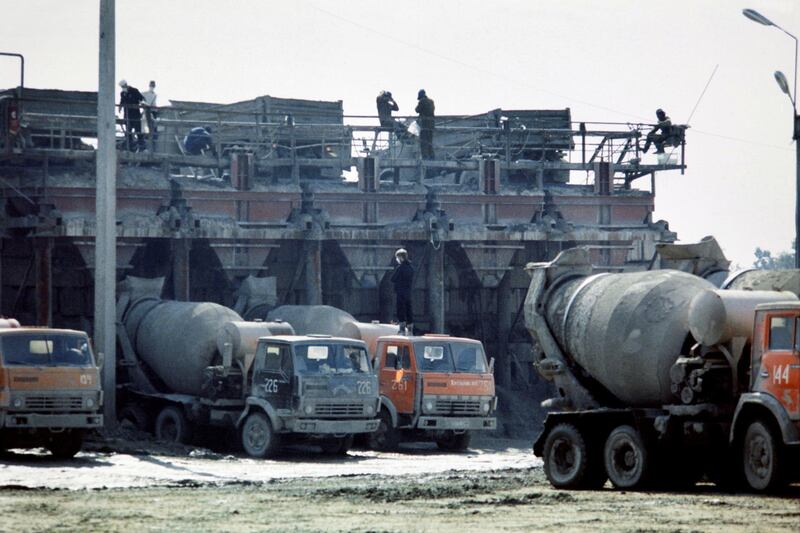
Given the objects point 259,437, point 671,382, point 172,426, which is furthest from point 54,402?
point 671,382

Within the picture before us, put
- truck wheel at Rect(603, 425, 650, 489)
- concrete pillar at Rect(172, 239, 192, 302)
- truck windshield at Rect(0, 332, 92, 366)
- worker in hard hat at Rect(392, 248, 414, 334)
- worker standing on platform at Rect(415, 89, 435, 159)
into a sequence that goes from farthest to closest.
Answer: worker standing on platform at Rect(415, 89, 435, 159)
concrete pillar at Rect(172, 239, 192, 302)
worker in hard hat at Rect(392, 248, 414, 334)
truck windshield at Rect(0, 332, 92, 366)
truck wheel at Rect(603, 425, 650, 489)

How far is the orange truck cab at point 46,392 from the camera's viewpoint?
23.5 metres

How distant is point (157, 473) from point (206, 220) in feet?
46.6

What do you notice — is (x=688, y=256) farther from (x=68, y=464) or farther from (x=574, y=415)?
(x=68, y=464)

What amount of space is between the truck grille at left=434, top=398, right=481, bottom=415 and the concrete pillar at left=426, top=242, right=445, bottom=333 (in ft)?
32.1

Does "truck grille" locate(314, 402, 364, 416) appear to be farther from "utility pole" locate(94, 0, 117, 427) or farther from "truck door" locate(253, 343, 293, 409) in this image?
"utility pole" locate(94, 0, 117, 427)

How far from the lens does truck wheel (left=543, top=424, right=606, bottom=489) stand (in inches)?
762

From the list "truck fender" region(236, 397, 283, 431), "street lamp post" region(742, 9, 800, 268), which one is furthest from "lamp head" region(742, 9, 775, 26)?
"truck fender" region(236, 397, 283, 431)

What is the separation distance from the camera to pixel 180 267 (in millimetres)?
35312

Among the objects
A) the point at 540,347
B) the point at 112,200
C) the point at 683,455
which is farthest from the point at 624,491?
the point at 112,200

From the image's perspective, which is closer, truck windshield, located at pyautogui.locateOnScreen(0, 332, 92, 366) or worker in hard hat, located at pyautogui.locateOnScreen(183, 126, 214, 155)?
truck windshield, located at pyautogui.locateOnScreen(0, 332, 92, 366)

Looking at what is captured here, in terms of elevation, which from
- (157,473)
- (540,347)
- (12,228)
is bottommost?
(157,473)

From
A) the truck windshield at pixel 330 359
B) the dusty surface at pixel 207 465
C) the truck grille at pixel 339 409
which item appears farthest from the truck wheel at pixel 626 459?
the truck windshield at pixel 330 359

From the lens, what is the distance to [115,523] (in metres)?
15.0
